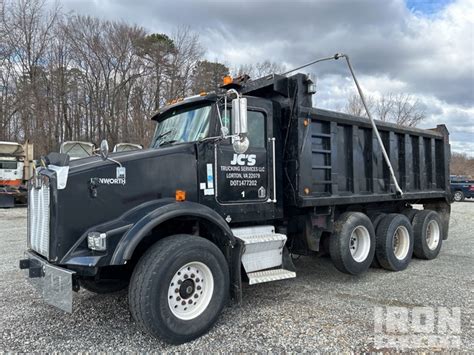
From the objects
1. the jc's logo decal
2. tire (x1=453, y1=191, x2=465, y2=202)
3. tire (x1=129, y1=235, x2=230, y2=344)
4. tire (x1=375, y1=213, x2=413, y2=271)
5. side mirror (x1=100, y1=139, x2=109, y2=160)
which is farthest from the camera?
tire (x1=453, y1=191, x2=465, y2=202)

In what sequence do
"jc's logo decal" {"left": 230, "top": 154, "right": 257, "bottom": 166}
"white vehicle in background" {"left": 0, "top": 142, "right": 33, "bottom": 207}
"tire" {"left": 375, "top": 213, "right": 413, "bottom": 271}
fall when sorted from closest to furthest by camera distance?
1. "jc's logo decal" {"left": 230, "top": 154, "right": 257, "bottom": 166}
2. "tire" {"left": 375, "top": 213, "right": 413, "bottom": 271}
3. "white vehicle in background" {"left": 0, "top": 142, "right": 33, "bottom": 207}

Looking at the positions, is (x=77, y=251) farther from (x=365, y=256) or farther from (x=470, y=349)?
(x=365, y=256)

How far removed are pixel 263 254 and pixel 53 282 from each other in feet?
8.12

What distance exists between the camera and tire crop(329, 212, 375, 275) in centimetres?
607

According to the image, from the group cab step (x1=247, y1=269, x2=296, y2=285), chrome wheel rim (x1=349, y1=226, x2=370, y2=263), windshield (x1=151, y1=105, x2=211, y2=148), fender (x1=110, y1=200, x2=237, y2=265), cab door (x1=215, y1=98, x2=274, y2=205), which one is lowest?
cab step (x1=247, y1=269, x2=296, y2=285)

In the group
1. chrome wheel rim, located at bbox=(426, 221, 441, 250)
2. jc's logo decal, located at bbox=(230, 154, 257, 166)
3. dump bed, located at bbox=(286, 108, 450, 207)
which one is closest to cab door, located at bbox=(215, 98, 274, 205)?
jc's logo decal, located at bbox=(230, 154, 257, 166)

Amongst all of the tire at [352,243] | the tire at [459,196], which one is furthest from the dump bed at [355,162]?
the tire at [459,196]

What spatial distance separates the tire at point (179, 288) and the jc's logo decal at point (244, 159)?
Result: 122 cm

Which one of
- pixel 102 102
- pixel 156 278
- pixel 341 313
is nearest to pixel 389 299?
pixel 341 313

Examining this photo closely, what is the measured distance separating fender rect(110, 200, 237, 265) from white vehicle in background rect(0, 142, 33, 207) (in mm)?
17686

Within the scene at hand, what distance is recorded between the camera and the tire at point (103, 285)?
16.2 feet

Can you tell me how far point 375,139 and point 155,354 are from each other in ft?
16.8

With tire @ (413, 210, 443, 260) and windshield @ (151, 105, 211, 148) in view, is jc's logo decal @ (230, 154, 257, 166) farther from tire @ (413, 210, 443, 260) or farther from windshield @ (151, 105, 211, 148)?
tire @ (413, 210, 443, 260)

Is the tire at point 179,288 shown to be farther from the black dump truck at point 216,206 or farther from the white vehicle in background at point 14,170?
the white vehicle in background at point 14,170
